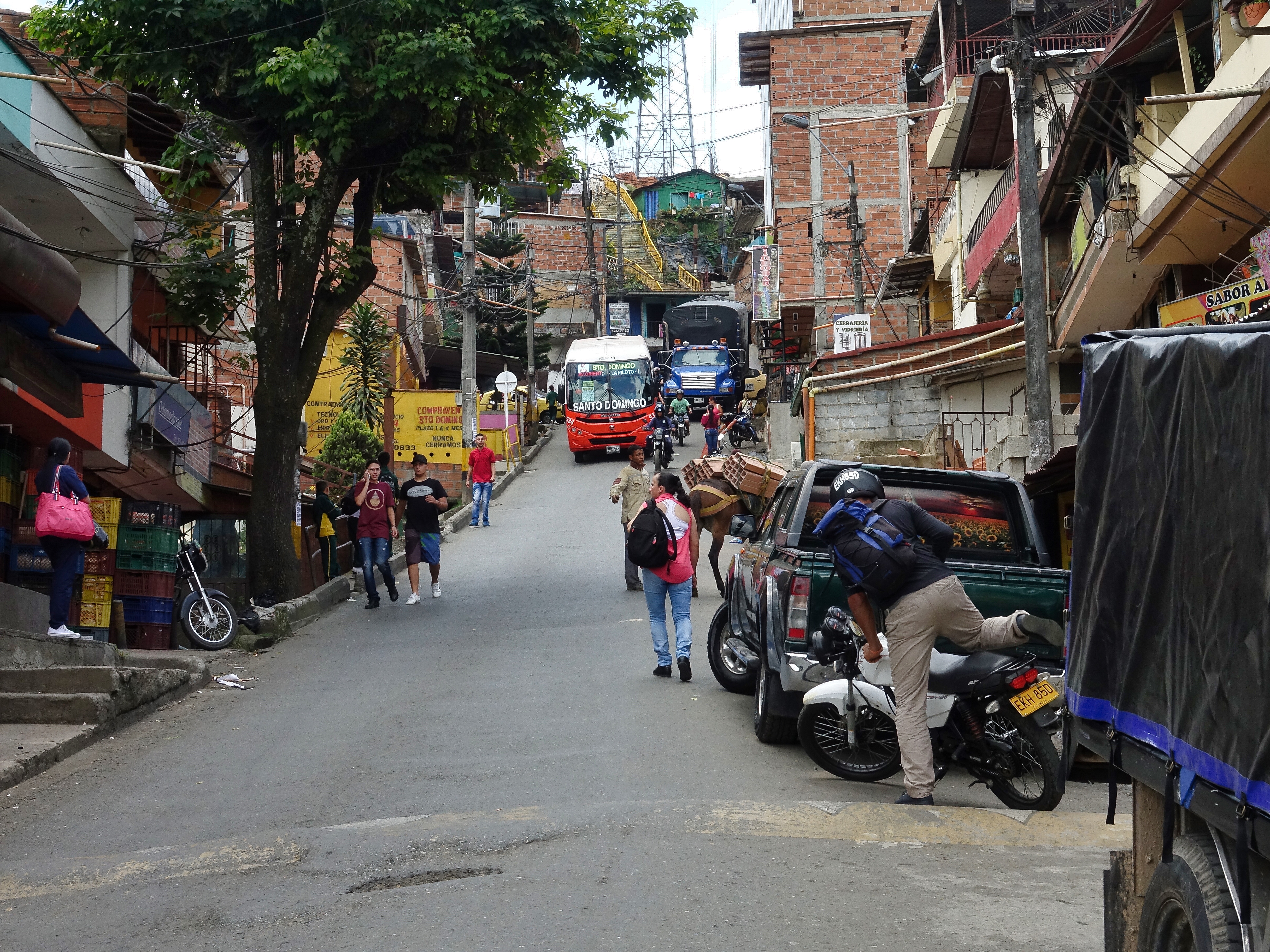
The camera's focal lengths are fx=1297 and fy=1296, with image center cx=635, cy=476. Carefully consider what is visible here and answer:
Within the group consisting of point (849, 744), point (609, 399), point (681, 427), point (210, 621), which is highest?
point (609, 399)

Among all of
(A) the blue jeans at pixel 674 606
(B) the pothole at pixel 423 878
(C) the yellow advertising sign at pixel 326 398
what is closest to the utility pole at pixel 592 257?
(C) the yellow advertising sign at pixel 326 398

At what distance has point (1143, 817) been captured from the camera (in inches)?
160

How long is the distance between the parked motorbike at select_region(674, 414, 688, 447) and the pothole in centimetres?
3757

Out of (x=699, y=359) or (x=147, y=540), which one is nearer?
(x=147, y=540)

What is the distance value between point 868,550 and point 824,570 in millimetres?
1283

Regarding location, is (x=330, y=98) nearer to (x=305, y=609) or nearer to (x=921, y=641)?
(x=305, y=609)

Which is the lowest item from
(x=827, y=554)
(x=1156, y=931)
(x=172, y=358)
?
(x=1156, y=931)

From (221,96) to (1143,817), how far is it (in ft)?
48.7

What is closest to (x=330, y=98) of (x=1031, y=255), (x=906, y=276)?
(x=1031, y=255)

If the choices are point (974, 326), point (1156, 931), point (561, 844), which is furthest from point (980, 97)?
point (1156, 931)

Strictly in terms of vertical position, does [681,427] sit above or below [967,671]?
above

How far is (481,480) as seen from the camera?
85.4ft

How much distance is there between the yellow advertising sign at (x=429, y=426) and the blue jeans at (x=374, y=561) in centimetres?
1601

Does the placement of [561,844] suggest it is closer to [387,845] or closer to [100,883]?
[387,845]
